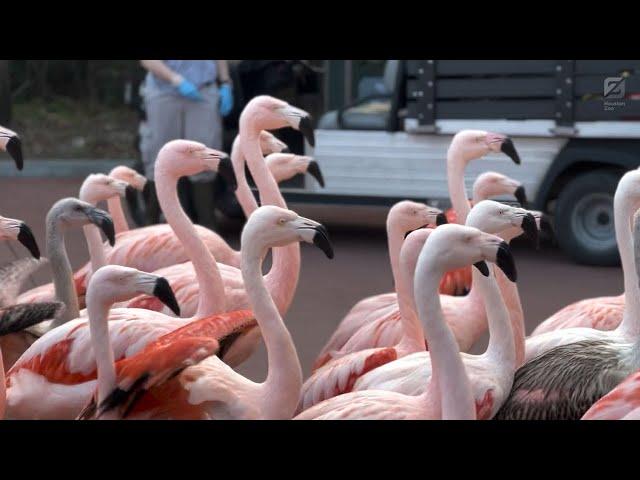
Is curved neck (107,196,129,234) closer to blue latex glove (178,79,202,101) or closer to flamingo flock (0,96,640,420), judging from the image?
flamingo flock (0,96,640,420)

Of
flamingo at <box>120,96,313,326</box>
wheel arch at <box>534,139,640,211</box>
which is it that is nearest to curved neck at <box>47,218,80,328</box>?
flamingo at <box>120,96,313,326</box>

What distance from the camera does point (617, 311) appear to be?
5297mm

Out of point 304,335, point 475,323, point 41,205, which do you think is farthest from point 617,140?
point 41,205

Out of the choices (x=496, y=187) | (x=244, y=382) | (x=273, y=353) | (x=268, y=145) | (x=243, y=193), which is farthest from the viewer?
(x=268, y=145)

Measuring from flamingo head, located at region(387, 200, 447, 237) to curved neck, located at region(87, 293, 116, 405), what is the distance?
185cm

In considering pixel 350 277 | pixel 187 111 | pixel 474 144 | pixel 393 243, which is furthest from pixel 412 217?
pixel 187 111

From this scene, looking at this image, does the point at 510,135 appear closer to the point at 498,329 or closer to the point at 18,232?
the point at 498,329

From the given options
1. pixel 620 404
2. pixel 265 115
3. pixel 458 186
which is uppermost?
pixel 265 115

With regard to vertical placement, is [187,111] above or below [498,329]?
above

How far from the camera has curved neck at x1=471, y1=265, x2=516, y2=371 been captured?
4.26 meters

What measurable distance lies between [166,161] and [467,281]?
1684 mm

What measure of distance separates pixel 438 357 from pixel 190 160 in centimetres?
204

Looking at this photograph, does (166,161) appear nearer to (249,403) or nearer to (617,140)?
(249,403)

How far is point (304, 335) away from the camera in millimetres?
7441
